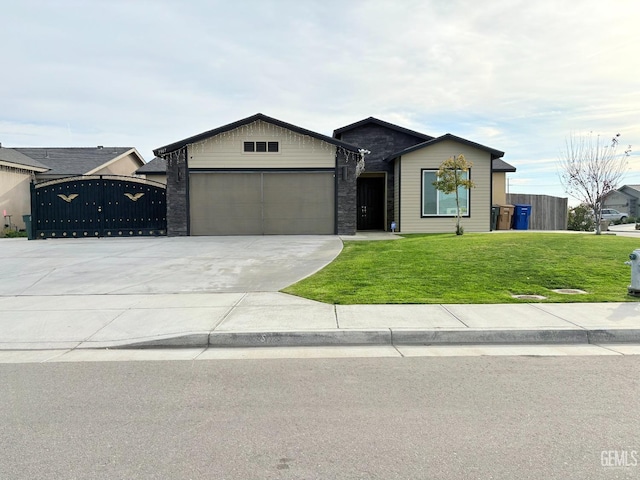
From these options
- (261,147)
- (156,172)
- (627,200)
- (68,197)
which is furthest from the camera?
(627,200)

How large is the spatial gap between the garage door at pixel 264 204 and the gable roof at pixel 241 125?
4.70 feet

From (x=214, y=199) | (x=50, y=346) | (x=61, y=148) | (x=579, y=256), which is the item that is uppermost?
(x=61, y=148)

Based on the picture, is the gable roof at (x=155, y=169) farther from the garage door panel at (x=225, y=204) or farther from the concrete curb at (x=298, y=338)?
the concrete curb at (x=298, y=338)

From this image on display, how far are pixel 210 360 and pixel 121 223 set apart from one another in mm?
15741

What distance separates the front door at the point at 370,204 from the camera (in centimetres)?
2344

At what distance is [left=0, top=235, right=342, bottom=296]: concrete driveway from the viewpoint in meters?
9.58

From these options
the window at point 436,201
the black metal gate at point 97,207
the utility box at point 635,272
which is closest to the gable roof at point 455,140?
the window at point 436,201

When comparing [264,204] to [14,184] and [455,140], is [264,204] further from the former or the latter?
[14,184]

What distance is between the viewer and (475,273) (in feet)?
32.8

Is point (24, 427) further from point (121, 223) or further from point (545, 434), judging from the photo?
point (121, 223)

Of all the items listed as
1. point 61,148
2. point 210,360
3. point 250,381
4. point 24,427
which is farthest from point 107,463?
point 61,148

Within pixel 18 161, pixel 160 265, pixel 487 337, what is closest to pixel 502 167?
pixel 160 265

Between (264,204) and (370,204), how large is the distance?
674 cm

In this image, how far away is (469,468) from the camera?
3.11 m
